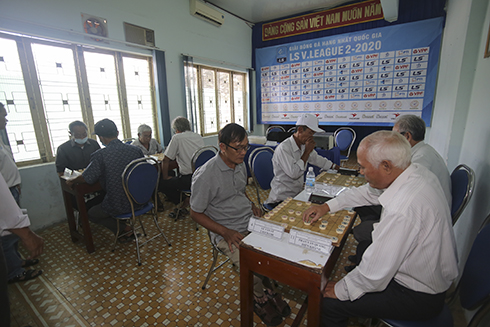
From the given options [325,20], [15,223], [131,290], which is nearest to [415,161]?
[131,290]

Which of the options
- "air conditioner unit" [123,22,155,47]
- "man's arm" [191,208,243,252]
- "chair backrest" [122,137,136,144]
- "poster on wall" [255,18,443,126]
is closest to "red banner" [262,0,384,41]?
"poster on wall" [255,18,443,126]

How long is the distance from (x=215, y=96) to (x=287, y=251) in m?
5.23

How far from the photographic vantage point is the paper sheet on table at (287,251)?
1.02m

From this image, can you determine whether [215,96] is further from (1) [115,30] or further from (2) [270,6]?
(1) [115,30]

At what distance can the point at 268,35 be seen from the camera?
20.7ft

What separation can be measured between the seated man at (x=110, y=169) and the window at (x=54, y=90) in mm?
1339

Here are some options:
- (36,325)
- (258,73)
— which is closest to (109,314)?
(36,325)

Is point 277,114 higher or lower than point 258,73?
lower

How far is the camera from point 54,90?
3.15 m

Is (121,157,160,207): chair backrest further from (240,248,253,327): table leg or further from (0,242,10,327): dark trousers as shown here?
(240,248,253,327): table leg

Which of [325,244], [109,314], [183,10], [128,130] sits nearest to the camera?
[325,244]

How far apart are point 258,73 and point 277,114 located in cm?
128

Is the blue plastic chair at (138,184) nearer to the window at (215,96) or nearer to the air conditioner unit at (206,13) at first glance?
the window at (215,96)

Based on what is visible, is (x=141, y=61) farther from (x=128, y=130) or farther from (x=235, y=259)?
(x=235, y=259)
